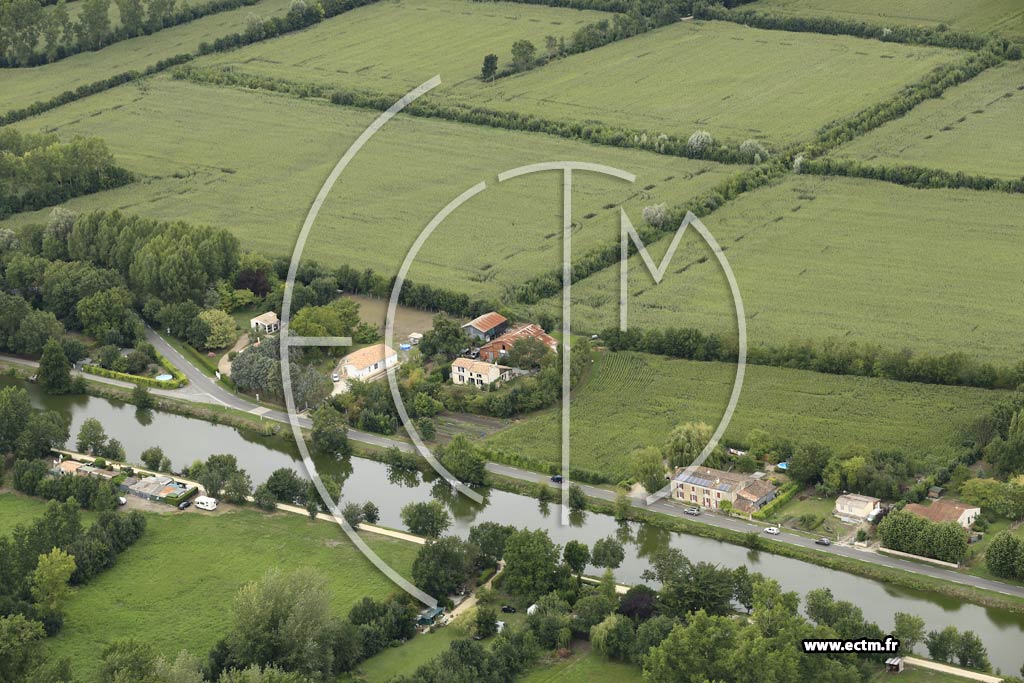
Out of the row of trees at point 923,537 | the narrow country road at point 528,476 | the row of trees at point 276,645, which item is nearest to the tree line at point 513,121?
the narrow country road at point 528,476

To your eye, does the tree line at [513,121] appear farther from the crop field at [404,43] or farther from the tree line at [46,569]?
the tree line at [46,569]

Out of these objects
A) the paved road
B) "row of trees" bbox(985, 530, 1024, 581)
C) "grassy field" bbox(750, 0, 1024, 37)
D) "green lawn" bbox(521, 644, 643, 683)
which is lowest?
"green lawn" bbox(521, 644, 643, 683)

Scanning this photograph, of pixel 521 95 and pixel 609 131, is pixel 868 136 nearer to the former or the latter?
pixel 609 131

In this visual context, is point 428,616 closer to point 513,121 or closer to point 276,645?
point 276,645

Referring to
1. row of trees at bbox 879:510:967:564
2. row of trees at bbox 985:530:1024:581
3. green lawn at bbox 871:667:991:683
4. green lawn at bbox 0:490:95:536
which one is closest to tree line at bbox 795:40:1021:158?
row of trees at bbox 879:510:967:564

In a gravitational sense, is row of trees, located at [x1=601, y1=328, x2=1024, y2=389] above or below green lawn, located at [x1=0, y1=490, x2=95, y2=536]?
above

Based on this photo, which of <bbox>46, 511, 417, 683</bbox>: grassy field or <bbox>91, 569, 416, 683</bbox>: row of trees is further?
<bbox>46, 511, 417, 683</bbox>: grassy field

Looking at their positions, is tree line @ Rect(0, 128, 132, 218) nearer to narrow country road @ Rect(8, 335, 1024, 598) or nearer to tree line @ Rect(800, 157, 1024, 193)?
narrow country road @ Rect(8, 335, 1024, 598)
